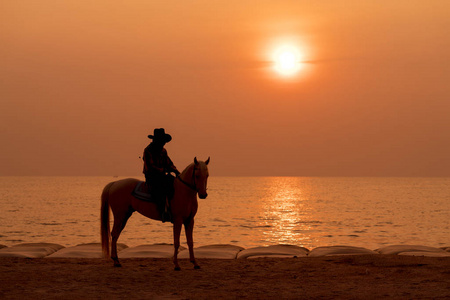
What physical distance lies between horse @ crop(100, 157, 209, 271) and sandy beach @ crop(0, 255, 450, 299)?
0.72 metres

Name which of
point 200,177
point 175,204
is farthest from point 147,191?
point 200,177

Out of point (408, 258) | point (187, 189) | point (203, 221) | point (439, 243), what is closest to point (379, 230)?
point (439, 243)

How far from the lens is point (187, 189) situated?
14.3 m

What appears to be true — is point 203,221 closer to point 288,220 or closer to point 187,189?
point 288,220

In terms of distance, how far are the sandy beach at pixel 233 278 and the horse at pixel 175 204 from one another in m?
0.72

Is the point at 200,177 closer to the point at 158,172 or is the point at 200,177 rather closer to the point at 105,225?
the point at 158,172

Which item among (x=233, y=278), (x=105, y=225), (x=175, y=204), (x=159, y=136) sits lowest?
(x=233, y=278)

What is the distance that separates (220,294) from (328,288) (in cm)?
234

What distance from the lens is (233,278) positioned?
1338cm

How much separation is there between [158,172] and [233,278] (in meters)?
3.12

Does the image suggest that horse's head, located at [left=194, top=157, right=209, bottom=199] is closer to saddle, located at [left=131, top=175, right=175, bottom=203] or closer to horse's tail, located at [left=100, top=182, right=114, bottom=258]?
saddle, located at [left=131, top=175, right=175, bottom=203]

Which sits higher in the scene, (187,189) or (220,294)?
(187,189)

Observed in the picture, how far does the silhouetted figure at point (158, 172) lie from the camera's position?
46.9 feet

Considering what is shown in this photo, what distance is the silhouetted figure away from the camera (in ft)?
46.9
